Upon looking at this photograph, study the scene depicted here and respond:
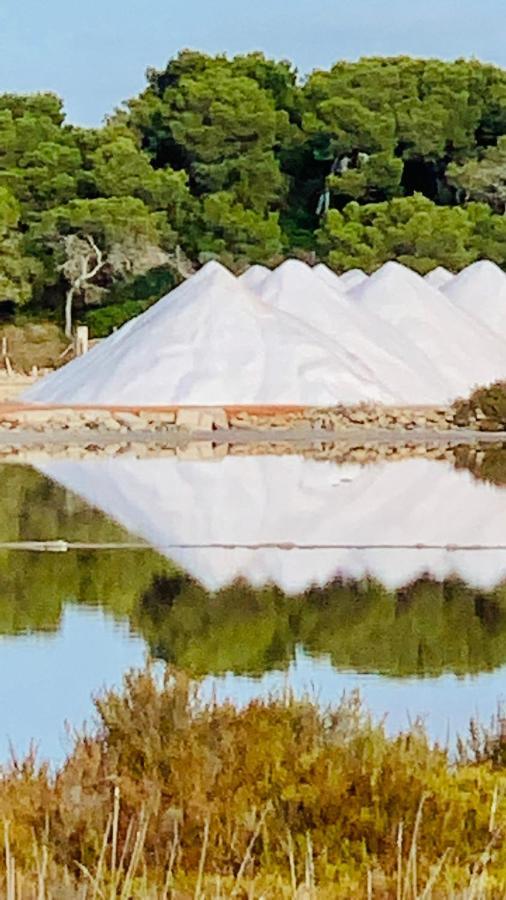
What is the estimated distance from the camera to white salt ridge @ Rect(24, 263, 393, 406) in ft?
71.6

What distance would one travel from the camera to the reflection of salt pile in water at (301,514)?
902cm

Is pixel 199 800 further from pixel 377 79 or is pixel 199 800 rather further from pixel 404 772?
pixel 377 79

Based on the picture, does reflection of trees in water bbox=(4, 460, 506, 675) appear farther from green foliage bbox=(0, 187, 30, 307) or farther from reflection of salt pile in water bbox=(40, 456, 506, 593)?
green foliage bbox=(0, 187, 30, 307)

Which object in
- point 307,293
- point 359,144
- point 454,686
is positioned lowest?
point 454,686

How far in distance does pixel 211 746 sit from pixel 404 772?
42 cm

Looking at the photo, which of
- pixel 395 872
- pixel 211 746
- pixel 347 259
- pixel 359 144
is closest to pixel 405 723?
pixel 211 746

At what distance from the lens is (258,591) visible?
827 cm

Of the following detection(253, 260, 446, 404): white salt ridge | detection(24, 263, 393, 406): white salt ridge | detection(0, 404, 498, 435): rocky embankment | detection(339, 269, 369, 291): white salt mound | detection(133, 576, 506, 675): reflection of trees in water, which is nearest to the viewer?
detection(133, 576, 506, 675): reflection of trees in water

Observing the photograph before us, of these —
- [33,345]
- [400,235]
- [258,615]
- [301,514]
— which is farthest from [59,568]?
[33,345]

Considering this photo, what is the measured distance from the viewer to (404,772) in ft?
12.3

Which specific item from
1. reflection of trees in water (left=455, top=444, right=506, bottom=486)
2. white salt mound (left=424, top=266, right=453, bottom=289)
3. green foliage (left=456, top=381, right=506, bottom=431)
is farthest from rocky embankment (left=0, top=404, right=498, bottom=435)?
white salt mound (left=424, top=266, right=453, bottom=289)

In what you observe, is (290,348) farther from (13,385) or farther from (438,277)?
(438,277)

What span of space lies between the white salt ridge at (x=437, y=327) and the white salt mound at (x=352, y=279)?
0.78 meters

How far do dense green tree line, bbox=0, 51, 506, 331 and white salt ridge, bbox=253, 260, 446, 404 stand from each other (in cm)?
713
